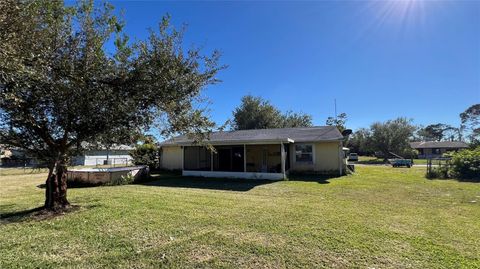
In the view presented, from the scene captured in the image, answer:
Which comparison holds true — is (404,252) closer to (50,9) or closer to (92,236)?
(92,236)

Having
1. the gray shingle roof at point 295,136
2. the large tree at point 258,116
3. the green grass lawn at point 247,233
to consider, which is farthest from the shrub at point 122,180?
the large tree at point 258,116

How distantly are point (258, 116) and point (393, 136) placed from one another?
23957mm

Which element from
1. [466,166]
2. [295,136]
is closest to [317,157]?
[295,136]

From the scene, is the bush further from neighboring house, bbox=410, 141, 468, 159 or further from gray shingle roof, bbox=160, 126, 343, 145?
neighboring house, bbox=410, 141, 468, 159

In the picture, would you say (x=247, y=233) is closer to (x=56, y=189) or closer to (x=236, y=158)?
(x=56, y=189)

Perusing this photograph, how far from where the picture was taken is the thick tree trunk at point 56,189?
7.61m

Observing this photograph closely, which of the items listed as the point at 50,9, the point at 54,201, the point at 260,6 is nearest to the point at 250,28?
→ the point at 260,6

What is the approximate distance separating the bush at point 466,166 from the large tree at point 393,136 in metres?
31.0

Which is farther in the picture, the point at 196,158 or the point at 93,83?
the point at 196,158

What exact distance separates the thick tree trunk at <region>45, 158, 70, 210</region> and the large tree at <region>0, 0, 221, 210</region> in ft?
0.08

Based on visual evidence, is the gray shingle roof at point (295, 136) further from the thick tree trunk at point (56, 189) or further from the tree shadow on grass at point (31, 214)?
the tree shadow on grass at point (31, 214)

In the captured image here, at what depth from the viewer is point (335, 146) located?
17.7 metres

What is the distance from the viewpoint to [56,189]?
305 inches

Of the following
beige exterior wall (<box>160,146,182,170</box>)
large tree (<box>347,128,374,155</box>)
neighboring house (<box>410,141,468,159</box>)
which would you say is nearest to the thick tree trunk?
beige exterior wall (<box>160,146,182,170</box>)
